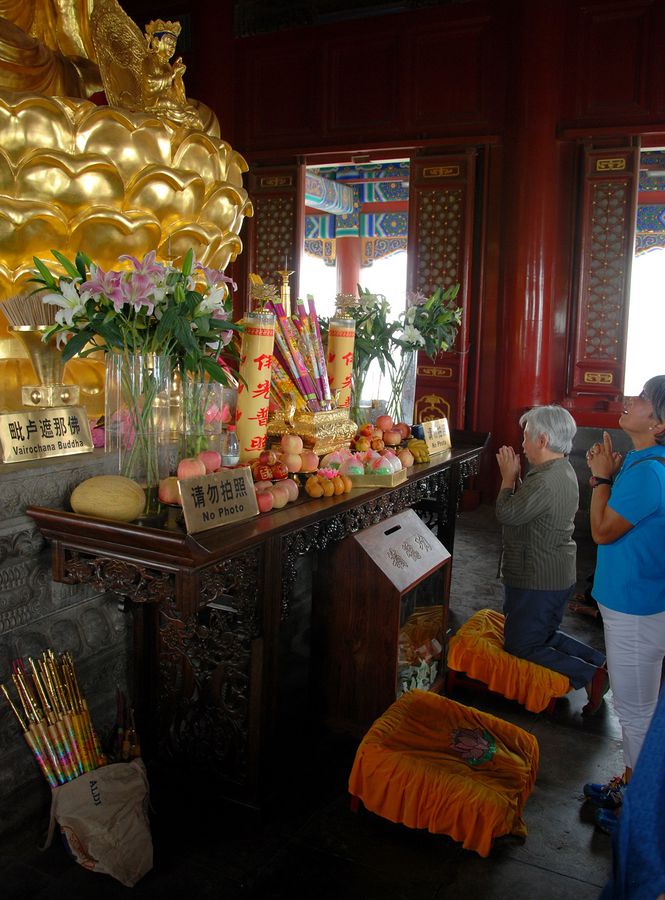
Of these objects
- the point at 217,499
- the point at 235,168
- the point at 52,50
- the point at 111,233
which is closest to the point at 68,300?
the point at 217,499

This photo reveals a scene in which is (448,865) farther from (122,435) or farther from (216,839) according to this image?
(122,435)

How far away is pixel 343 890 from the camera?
156cm

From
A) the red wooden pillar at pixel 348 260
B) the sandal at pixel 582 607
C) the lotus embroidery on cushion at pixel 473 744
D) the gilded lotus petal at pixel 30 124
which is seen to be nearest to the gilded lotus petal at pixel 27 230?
the gilded lotus petal at pixel 30 124

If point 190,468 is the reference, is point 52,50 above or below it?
above

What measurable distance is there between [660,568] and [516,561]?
70 centimetres

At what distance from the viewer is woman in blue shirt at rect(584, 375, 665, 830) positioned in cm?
171

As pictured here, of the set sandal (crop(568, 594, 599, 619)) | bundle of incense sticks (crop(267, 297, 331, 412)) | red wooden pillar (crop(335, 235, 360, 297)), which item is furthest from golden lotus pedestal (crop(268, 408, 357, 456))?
red wooden pillar (crop(335, 235, 360, 297))

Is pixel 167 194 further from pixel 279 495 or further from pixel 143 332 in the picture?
pixel 279 495

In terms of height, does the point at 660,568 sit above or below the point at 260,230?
below

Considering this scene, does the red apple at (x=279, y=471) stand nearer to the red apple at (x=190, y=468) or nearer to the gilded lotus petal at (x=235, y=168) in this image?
the red apple at (x=190, y=468)

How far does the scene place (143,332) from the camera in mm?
1743

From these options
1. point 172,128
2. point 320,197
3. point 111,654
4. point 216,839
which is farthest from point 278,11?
point 216,839

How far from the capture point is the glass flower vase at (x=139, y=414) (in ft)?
5.78

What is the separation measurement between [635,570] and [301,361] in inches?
42.8
